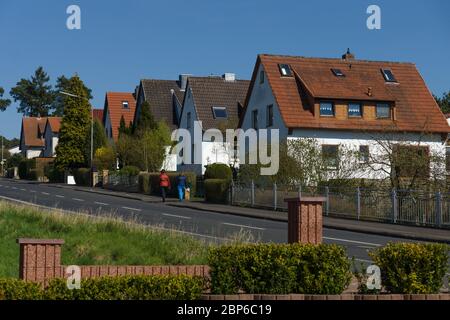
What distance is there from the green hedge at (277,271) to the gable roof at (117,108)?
67785mm

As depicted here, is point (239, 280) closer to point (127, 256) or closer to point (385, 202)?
→ point (127, 256)

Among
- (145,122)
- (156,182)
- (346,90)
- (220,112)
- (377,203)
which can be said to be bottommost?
(377,203)

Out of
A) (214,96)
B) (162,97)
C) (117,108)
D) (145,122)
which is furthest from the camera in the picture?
(117,108)

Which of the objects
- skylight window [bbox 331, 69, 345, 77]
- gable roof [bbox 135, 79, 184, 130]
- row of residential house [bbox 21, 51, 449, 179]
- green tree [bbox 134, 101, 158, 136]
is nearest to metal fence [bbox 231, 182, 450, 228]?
row of residential house [bbox 21, 51, 449, 179]

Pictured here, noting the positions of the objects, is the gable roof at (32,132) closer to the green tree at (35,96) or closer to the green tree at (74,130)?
the green tree at (35,96)

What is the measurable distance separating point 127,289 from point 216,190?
29.8 meters

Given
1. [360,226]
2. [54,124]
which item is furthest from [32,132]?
[360,226]

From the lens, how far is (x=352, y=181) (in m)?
30.8

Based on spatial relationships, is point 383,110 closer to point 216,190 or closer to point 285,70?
point 285,70

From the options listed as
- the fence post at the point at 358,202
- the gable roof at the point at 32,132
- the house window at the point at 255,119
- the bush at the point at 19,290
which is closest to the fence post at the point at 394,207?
the fence post at the point at 358,202

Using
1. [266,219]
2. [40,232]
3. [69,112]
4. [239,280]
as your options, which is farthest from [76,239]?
[69,112]

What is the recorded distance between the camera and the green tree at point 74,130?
6869 cm

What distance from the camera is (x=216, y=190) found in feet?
125

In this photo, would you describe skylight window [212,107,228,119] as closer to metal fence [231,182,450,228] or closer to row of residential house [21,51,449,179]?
row of residential house [21,51,449,179]
